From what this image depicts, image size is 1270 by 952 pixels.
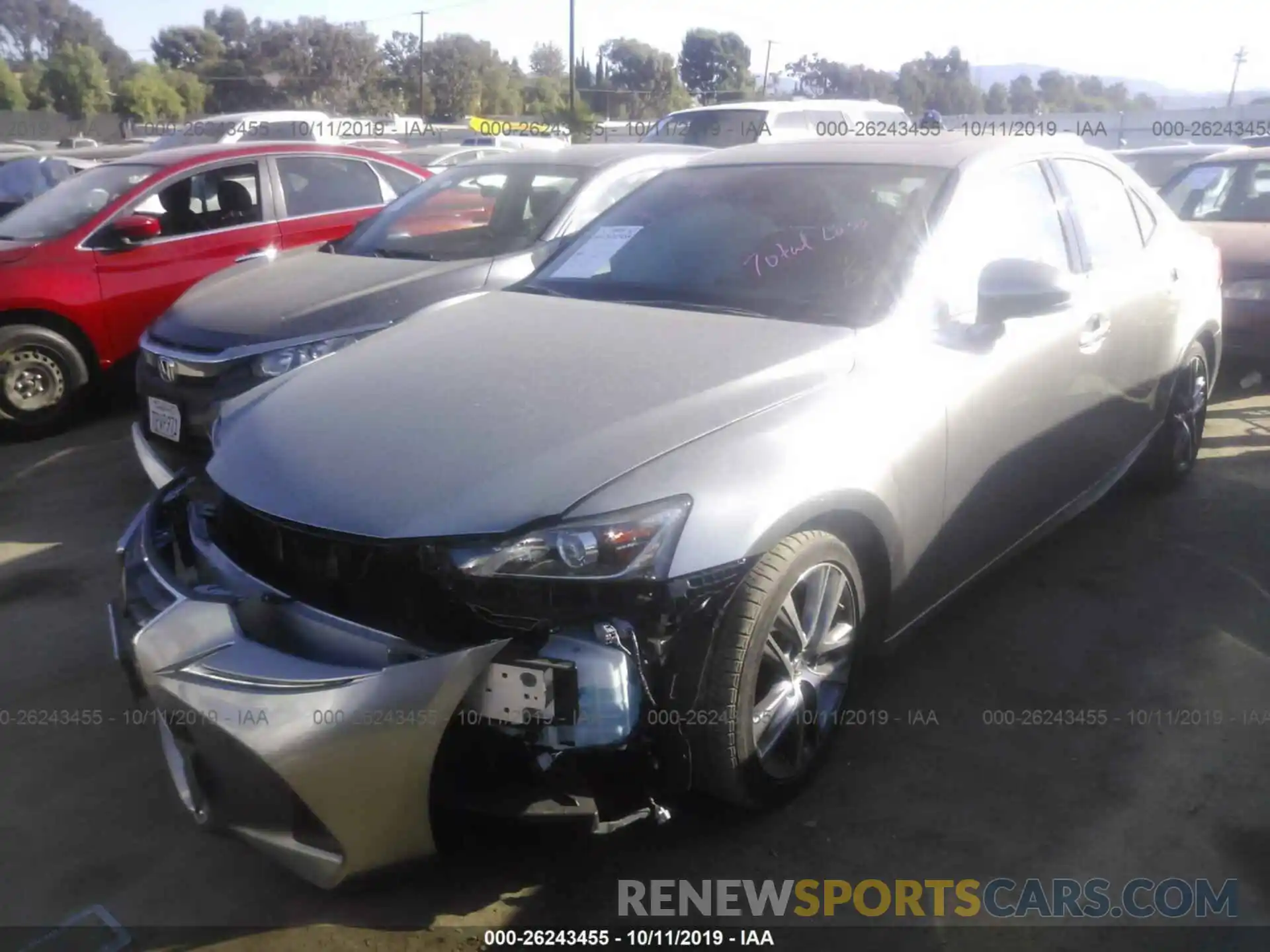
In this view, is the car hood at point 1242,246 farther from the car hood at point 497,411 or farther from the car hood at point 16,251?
the car hood at point 16,251

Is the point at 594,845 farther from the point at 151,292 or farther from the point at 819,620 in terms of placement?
the point at 151,292

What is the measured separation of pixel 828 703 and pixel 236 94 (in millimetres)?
54548

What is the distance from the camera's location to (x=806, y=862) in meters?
2.69

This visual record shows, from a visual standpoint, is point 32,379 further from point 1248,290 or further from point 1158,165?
point 1158,165

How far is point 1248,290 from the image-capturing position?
651cm

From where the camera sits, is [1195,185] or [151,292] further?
[1195,185]

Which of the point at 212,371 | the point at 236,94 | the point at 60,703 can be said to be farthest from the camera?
the point at 236,94

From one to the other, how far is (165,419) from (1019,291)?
3.48 meters

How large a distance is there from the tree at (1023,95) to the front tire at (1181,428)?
29.0 m

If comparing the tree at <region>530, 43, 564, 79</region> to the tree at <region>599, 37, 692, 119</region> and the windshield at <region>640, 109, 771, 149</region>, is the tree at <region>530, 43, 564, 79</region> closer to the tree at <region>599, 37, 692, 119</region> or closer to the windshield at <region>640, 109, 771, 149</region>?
the tree at <region>599, 37, 692, 119</region>

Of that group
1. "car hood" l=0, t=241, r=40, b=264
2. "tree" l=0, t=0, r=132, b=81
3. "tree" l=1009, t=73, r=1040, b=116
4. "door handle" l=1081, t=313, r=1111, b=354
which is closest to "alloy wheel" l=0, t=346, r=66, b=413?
"car hood" l=0, t=241, r=40, b=264

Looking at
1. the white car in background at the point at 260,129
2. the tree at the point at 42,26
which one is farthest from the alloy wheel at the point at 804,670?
the tree at the point at 42,26

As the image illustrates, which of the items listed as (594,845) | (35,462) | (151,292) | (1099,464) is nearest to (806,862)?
(594,845)

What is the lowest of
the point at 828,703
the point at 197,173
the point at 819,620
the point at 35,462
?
the point at 35,462
